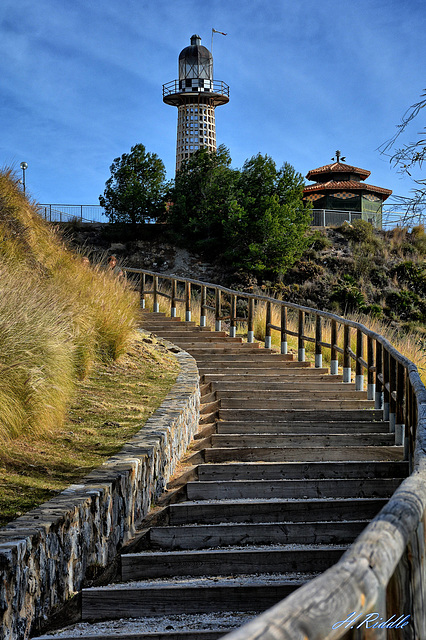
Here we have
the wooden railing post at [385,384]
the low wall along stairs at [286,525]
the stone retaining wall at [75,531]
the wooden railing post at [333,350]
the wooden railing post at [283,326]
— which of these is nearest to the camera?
the low wall along stairs at [286,525]

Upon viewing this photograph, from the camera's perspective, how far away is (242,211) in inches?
1175

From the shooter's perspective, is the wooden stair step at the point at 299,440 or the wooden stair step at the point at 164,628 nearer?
the wooden stair step at the point at 164,628

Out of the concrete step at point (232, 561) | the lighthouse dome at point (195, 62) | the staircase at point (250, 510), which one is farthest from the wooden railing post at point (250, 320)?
the lighthouse dome at point (195, 62)

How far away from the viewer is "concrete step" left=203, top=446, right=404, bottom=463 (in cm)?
740

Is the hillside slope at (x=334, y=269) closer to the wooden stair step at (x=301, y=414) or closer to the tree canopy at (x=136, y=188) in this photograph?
the tree canopy at (x=136, y=188)

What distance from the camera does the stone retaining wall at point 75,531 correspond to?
12.3ft

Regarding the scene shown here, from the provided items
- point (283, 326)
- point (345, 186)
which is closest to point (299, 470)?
point (283, 326)

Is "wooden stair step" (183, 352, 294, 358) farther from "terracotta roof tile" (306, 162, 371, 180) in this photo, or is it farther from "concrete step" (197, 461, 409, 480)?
"terracotta roof tile" (306, 162, 371, 180)

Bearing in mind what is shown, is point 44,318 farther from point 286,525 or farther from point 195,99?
point 195,99

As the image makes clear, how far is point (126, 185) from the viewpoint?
33.2m

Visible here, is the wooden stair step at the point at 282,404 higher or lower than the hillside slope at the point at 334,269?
lower

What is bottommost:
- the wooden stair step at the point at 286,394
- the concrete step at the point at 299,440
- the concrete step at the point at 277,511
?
the concrete step at the point at 277,511

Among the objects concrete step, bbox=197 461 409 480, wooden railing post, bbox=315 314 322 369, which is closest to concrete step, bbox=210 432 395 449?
concrete step, bbox=197 461 409 480

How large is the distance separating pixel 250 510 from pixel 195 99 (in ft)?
145
